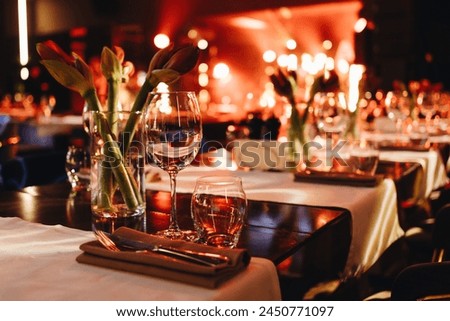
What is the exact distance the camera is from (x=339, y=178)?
1456 mm

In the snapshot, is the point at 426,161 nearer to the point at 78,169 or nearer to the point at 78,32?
the point at 78,169

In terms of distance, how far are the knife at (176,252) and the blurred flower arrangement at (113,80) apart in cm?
25

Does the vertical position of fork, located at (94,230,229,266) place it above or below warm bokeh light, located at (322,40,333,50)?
below

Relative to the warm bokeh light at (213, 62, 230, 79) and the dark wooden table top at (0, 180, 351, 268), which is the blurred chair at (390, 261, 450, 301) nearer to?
the dark wooden table top at (0, 180, 351, 268)

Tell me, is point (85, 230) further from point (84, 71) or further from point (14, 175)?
point (14, 175)

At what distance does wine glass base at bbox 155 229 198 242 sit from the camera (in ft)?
3.00

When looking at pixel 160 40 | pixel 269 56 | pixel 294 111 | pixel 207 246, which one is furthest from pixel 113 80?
pixel 269 56

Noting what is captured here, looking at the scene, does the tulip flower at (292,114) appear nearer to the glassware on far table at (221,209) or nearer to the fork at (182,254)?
the glassware on far table at (221,209)

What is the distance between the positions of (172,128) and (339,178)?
0.62m

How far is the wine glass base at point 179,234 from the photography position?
0.92 m

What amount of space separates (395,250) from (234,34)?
36.8 feet

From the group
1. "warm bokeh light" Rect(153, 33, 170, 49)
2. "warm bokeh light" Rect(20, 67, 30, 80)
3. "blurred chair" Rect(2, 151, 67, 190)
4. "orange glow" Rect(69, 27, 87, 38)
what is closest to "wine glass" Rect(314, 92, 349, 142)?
"blurred chair" Rect(2, 151, 67, 190)

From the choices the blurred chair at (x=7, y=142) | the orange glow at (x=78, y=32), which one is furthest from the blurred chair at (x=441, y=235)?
the orange glow at (x=78, y=32)

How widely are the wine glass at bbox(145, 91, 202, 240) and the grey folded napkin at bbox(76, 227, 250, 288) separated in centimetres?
22
